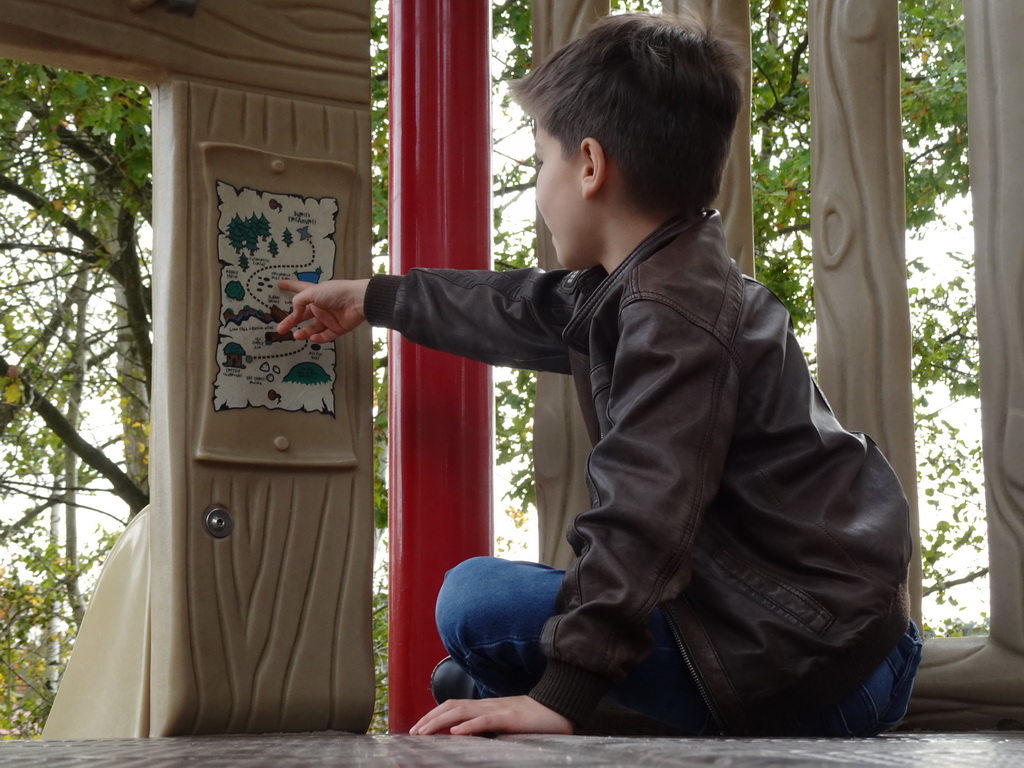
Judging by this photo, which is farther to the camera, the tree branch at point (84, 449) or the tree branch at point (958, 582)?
the tree branch at point (958, 582)

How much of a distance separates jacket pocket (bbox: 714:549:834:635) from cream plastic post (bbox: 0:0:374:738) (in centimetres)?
47

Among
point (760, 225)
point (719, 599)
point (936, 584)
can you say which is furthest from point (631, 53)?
point (936, 584)

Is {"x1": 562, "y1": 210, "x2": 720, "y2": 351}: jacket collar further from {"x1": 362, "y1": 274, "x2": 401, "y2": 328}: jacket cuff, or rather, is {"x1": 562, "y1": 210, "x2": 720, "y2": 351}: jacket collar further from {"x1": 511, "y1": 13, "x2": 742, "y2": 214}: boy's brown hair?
{"x1": 362, "y1": 274, "x2": 401, "y2": 328}: jacket cuff

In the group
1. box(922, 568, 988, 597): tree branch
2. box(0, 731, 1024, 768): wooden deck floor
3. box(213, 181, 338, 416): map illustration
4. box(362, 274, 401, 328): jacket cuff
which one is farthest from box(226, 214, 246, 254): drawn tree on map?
box(922, 568, 988, 597): tree branch

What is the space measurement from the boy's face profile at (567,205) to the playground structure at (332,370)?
0.73ft

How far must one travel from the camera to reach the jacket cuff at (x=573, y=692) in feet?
3.49

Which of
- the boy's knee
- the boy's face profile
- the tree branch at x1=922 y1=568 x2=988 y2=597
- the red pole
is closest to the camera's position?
the boy's knee

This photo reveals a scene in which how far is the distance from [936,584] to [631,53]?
486cm

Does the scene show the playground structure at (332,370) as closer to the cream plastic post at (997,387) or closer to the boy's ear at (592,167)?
the cream plastic post at (997,387)

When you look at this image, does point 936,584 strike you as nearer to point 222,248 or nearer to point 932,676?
point 932,676

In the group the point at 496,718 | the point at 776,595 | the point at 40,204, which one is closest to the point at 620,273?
the point at 776,595

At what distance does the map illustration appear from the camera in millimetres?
1362

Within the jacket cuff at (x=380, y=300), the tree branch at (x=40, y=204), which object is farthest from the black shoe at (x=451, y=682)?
the tree branch at (x=40, y=204)

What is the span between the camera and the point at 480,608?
1.29 m
